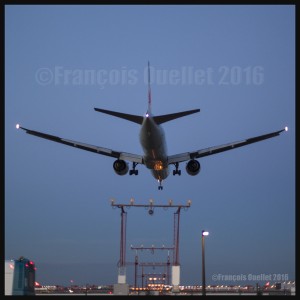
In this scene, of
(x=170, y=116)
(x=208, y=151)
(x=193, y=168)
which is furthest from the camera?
(x=208, y=151)

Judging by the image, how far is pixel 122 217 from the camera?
7256 centimetres

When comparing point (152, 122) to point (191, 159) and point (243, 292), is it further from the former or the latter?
point (243, 292)

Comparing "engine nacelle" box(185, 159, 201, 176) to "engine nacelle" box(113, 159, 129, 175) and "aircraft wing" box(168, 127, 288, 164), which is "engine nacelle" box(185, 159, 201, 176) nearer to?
"aircraft wing" box(168, 127, 288, 164)

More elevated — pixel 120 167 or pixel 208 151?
pixel 208 151

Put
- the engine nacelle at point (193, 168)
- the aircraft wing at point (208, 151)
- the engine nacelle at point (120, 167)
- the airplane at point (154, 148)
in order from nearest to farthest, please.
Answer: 1. the airplane at point (154, 148)
2. the engine nacelle at point (193, 168)
3. the engine nacelle at point (120, 167)
4. the aircraft wing at point (208, 151)

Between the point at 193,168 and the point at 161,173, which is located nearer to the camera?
A: the point at 193,168

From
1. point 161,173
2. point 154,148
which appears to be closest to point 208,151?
point 161,173

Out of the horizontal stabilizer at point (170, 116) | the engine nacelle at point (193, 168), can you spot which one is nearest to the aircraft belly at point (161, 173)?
the engine nacelle at point (193, 168)

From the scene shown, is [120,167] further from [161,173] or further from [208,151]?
[208,151]

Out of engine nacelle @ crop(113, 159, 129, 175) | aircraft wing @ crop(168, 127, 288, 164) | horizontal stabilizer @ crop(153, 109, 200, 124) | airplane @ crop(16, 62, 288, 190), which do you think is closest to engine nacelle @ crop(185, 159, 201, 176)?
airplane @ crop(16, 62, 288, 190)

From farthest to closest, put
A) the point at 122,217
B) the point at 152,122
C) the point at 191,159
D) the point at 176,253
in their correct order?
the point at 122,217 → the point at 176,253 → the point at 191,159 → the point at 152,122

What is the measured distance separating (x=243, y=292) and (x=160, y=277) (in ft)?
73.4

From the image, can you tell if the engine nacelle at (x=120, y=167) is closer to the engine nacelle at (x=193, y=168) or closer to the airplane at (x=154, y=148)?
the airplane at (x=154, y=148)
